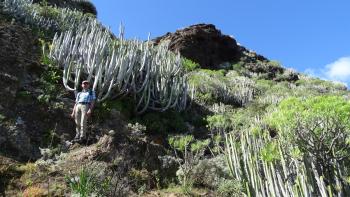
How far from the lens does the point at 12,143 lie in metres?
8.29

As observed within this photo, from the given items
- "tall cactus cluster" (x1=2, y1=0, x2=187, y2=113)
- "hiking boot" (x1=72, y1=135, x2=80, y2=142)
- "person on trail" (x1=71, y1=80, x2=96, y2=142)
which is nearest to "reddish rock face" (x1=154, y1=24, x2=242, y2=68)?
"tall cactus cluster" (x1=2, y1=0, x2=187, y2=113)

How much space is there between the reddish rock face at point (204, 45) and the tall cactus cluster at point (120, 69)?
1258 centimetres

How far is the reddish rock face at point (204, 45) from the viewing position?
89.0 ft

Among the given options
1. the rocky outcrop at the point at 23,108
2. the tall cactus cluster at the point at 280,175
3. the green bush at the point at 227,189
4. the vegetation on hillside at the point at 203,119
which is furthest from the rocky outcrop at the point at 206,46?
the tall cactus cluster at the point at 280,175

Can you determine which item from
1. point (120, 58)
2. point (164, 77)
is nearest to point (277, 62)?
point (164, 77)

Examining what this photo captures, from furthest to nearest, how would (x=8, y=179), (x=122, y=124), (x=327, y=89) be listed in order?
(x=327, y=89)
(x=122, y=124)
(x=8, y=179)

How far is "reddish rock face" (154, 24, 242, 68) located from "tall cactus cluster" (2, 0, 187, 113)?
12579 millimetres

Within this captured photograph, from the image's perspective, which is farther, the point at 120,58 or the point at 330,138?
the point at 120,58

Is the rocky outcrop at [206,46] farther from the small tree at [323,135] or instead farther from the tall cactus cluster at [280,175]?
the tall cactus cluster at [280,175]

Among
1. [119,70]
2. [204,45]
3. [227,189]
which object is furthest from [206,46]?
[227,189]

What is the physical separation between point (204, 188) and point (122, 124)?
2982 millimetres

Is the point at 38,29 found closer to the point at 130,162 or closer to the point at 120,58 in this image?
the point at 120,58

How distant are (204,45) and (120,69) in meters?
17.5

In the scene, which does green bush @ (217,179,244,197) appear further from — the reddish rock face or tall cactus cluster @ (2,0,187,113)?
the reddish rock face
